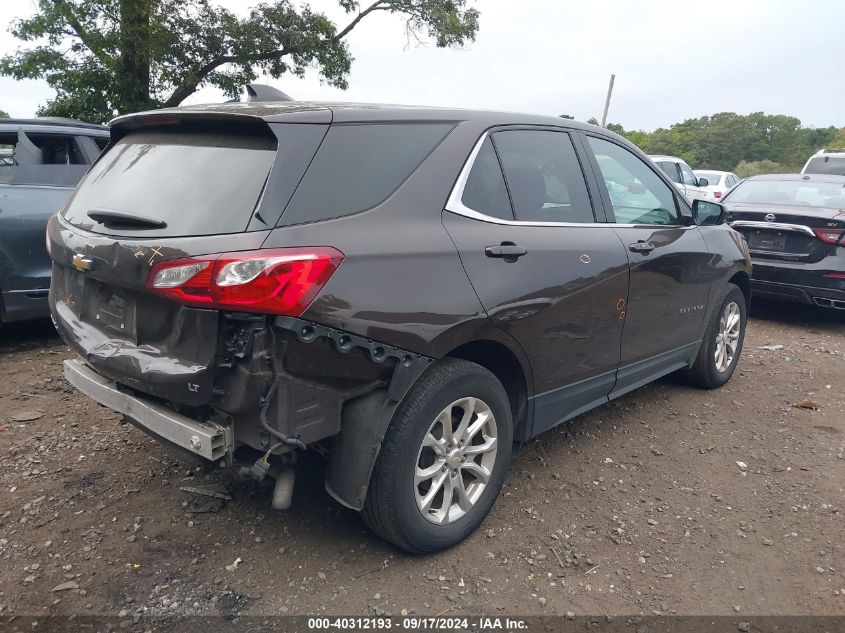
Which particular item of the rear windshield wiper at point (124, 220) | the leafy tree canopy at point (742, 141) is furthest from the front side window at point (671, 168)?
the leafy tree canopy at point (742, 141)

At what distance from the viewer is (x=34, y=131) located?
5.37m

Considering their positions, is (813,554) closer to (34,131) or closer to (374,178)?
(374,178)

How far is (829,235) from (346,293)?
19.9 feet

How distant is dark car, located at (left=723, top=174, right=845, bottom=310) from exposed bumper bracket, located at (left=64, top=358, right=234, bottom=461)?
20.7ft

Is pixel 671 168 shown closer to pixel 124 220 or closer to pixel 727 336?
pixel 727 336

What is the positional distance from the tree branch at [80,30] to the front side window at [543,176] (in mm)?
11401

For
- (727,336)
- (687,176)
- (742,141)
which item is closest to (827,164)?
(687,176)

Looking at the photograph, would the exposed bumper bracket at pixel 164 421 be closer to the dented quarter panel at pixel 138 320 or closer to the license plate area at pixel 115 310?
the dented quarter panel at pixel 138 320

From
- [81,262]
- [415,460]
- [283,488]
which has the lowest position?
[283,488]

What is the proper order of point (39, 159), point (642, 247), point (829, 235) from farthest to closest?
1. point (829, 235)
2. point (39, 159)
3. point (642, 247)

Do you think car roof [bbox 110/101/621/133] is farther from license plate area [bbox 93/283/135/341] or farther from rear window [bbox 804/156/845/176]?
rear window [bbox 804/156/845/176]

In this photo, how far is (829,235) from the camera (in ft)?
21.7

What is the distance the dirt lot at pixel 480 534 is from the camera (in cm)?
257

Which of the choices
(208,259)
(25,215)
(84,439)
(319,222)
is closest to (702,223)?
(319,222)
